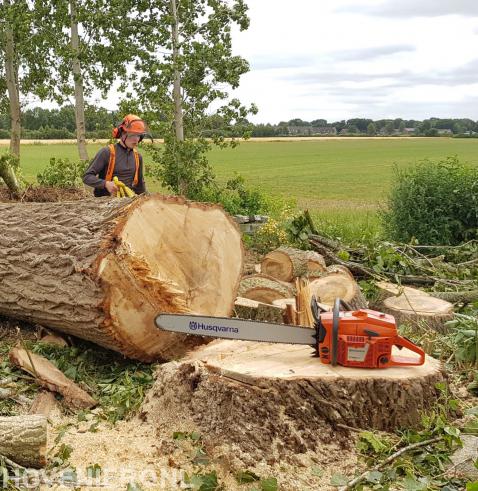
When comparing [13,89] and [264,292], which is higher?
[13,89]

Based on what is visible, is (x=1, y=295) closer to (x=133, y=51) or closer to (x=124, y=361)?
(x=124, y=361)

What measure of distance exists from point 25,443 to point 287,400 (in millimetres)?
1327

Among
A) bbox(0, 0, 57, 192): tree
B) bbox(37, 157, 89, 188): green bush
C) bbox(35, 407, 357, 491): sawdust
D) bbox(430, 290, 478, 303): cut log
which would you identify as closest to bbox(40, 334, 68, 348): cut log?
bbox(35, 407, 357, 491): sawdust

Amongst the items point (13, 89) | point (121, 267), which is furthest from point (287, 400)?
point (13, 89)

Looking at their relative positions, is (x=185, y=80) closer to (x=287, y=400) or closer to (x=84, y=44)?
(x=84, y=44)

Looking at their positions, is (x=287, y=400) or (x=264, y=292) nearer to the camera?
(x=287, y=400)

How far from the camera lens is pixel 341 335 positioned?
3.44 metres

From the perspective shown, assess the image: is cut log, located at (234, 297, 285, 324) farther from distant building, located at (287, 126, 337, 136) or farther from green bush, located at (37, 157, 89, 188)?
distant building, located at (287, 126, 337, 136)

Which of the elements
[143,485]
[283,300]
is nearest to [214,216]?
[283,300]

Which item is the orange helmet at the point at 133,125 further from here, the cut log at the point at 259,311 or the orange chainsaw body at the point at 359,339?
the orange chainsaw body at the point at 359,339

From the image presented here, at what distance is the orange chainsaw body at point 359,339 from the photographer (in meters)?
3.41

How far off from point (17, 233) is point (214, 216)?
1538 mm

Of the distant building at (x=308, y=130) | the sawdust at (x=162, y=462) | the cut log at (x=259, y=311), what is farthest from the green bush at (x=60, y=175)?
the distant building at (x=308, y=130)

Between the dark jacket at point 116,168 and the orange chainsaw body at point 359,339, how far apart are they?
10.4ft
